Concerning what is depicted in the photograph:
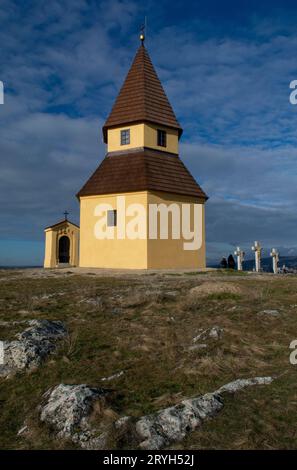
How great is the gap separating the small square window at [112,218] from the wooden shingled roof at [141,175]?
4.24ft

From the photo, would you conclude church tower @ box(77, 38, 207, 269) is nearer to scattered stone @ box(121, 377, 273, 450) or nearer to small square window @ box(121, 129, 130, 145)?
small square window @ box(121, 129, 130, 145)

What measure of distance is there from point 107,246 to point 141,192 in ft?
13.2

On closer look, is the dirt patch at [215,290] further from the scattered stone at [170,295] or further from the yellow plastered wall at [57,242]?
the yellow plastered wall at [57,242]

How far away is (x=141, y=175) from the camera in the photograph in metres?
21.3

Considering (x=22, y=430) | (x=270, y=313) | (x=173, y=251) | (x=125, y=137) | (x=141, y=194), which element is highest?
(x=125, y=137)

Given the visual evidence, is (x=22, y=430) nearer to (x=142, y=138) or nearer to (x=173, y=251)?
(x=173, y=251)

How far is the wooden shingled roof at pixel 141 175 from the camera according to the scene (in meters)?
21.3

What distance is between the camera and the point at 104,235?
864 inches

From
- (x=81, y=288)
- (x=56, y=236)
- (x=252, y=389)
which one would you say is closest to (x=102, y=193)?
(x=56, y=236)

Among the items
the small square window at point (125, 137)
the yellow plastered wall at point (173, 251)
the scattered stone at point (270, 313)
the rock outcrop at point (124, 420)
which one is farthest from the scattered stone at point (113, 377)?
the small square window at point (125, 137)

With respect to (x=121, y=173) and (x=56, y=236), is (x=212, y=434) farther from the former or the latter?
(x=56, y=236)

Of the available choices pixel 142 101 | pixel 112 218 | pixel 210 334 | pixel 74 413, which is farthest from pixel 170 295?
pixel 142 101

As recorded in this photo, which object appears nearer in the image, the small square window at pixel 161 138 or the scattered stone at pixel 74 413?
the scattered stone at pixel 74 413

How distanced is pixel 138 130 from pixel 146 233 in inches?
292
